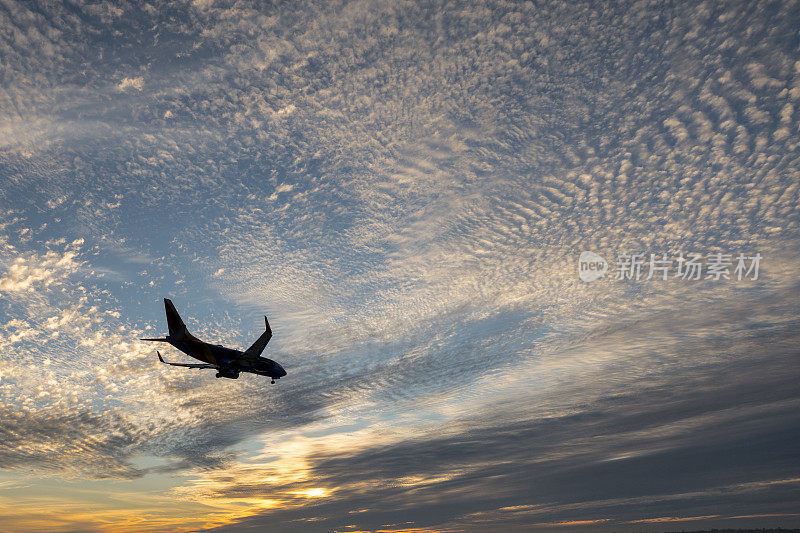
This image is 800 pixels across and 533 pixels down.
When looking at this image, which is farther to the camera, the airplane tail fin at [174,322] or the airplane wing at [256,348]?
the airplane tail fin at [174,322]

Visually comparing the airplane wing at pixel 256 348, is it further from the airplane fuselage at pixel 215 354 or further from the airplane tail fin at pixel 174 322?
the airplane tail fin at pixel 174 322

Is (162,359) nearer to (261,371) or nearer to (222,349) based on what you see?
(222,349)

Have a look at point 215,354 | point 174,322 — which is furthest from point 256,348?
point 174,322

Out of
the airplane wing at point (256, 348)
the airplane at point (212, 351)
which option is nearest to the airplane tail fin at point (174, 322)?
the airplane at point (212, 351)

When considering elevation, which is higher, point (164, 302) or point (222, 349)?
point (164, 302)

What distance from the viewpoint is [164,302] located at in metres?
62.4

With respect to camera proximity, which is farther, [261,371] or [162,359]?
[261,371]

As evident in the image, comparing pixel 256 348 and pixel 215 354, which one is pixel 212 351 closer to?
pixel 215 354

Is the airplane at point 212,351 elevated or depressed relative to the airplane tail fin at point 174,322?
depressed

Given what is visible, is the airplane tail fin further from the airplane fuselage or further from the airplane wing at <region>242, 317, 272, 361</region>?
the airplane wing at <region>242, 317, 272, 361</region>

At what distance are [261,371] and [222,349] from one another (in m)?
7.15

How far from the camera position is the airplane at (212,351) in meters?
59.6

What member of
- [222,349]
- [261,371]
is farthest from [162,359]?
[261,371]

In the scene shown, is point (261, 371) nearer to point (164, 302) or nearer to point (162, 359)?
point (162, 359)
